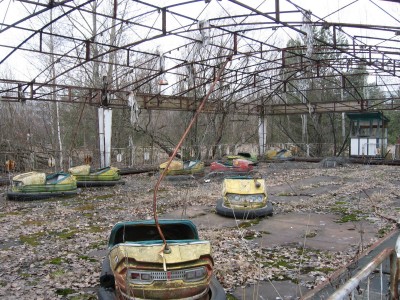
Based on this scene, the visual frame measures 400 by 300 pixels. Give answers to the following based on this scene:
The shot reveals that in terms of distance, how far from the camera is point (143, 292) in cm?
271

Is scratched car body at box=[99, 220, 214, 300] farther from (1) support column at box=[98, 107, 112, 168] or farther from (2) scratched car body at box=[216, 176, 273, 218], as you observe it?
(1) support column at box=[98, 107, 112, 168]

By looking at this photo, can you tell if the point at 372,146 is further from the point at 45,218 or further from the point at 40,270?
the point at 40,270

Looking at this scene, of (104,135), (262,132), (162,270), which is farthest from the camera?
(262,132)

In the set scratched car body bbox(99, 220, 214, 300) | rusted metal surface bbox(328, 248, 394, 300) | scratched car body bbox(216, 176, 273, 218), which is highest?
rusted metal surface bbox(328, 248, 394, 300)

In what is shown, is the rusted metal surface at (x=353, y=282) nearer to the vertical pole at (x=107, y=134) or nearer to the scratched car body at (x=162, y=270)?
the scratched car body at (x=162, y=270)

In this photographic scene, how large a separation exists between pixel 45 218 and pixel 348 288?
6635 mm

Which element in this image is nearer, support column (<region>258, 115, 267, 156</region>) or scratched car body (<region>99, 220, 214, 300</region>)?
scratched car body (<region>99, 220, 214, 300</region>)

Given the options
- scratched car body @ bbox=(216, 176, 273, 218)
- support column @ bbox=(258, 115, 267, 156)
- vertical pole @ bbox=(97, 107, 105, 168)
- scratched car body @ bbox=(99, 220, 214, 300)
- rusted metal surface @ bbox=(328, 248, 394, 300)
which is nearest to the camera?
rusted metal surface @ bbox=(328, 248, 394, 300)

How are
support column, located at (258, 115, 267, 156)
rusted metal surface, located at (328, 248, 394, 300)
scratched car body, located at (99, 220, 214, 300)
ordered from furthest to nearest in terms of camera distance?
support column, located at (258, 115, 267, 156) → scratched car body, located at (99, 220, 214, 300) → rusted metal surface, located at (328, 248, 394, 300)

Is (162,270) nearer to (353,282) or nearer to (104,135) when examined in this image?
(353,282)

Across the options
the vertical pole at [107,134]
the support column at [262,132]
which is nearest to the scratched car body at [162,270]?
the vertical pole at [107,134]

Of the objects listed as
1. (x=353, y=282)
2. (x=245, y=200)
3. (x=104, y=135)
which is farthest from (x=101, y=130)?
(x=353, y=282)

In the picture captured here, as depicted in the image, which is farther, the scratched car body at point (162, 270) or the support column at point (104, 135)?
the support column at point (104, 135)

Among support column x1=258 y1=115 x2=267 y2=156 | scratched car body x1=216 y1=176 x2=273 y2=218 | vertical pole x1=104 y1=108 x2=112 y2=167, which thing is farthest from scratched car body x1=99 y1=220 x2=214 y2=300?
support column x1=258 y1=115 x2=267 y2=156
